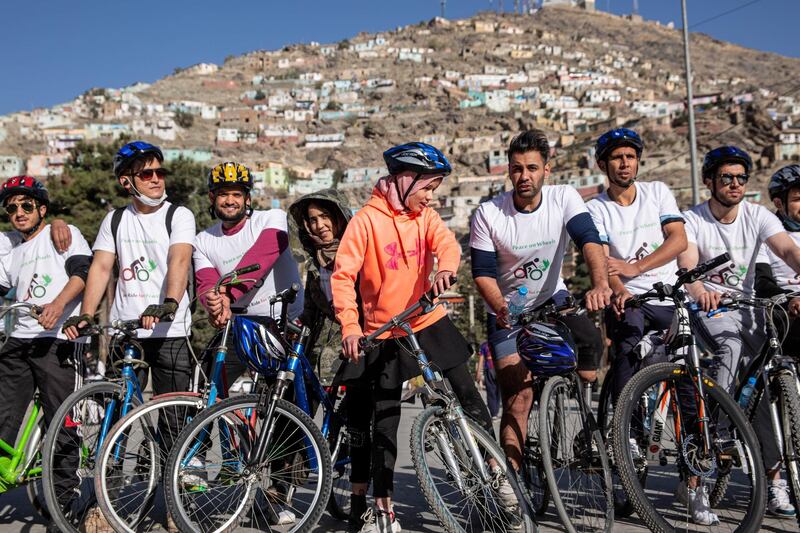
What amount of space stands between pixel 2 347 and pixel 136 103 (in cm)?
17192

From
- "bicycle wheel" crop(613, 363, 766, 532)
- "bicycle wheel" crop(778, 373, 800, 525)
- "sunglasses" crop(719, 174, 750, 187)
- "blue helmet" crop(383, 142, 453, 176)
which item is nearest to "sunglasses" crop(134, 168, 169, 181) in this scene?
"blue helmet" crop(383, 142, 453, 176)

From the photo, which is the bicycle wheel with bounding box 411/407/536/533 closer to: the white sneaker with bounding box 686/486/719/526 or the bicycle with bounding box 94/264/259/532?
the white sneaker with bounding box 686/486/719/526

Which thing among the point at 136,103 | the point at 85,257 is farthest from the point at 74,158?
the point at 136,103

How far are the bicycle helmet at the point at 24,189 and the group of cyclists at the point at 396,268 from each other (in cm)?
1

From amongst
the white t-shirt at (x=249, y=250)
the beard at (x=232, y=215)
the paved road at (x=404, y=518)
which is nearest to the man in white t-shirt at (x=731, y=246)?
the paved road at (x=404, y=518)

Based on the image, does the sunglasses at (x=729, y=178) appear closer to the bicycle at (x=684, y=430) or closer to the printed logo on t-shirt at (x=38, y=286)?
the bicycle at (x=684, y=430)

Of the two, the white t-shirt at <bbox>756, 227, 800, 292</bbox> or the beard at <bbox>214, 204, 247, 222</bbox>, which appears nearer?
the beard at <bbox>214, 204, 247, 222</bbox>

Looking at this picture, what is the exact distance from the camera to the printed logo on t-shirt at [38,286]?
5488mm

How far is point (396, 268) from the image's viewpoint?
454 cm

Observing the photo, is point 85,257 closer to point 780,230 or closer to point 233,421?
point 233,421

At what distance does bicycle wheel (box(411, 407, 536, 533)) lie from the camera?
13.0 ft

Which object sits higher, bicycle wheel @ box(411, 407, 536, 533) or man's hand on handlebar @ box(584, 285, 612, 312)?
man's hand on handlebar @ box(584, 285, 612, 312)

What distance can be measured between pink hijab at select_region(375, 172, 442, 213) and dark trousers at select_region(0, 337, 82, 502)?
236 centimetres

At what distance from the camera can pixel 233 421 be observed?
13.9 feet
